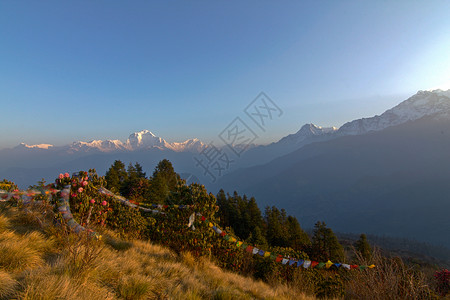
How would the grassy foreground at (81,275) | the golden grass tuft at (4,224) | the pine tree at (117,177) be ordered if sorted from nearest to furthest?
the grassy foreground at (81,275) → the golden grass tuft at (4,224) → the pine tree at (117,177)

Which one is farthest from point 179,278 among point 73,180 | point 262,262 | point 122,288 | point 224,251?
point 262,262

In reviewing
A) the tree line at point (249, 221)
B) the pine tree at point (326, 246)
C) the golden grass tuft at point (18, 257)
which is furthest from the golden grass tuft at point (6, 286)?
the pine tree at point (326, 246)

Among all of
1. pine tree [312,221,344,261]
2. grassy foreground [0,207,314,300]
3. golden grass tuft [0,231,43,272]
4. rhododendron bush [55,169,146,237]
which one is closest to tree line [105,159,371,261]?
pine tree [312,221,344,261]

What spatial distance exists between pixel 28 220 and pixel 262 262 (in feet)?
31.1

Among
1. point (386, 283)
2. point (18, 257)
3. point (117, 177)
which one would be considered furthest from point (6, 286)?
point (117, 177)

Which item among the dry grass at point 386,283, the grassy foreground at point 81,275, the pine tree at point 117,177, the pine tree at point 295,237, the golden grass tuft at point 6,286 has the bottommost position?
the pine tree at point 295,237

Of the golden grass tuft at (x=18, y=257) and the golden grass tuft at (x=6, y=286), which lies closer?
the golden grass tuft at (x=6, y=286)

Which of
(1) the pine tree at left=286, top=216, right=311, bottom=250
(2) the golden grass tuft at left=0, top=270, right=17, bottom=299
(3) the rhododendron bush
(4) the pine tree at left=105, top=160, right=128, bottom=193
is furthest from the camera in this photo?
(1) the pine tree at left=286, top=216, right=311, bottom=250

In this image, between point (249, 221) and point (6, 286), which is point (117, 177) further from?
point (6, 286)

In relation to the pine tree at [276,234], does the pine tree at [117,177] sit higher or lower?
higher

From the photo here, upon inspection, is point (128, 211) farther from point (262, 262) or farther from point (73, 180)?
point (262, 262)

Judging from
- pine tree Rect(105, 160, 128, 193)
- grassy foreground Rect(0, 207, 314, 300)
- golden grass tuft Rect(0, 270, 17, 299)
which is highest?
golden grass tuft Rect(0, 270, 17, 299)

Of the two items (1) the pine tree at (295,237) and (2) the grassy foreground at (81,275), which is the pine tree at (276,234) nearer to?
(1) the pine tree at (295,237)

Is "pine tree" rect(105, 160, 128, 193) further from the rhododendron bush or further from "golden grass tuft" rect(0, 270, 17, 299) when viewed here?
"golden grass tuft" rect(0, 270, 17, 299)
